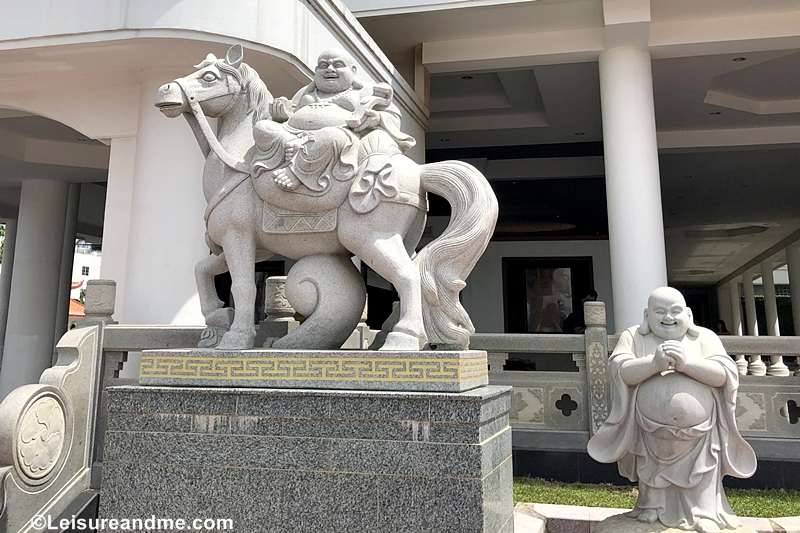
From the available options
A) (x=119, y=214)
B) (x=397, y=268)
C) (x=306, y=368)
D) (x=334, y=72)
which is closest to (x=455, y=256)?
(x=397, y=268)

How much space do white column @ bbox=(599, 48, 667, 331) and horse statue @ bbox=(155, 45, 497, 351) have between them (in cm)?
438

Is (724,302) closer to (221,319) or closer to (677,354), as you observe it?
(677,354)

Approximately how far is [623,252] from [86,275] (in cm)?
3854

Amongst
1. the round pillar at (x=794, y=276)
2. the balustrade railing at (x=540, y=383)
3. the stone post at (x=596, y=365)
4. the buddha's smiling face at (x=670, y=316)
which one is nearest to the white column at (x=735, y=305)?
the round pillar at (x=794, y=276)

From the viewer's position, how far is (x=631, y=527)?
11.3 feet

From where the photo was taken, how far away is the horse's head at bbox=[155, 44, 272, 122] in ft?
10.4

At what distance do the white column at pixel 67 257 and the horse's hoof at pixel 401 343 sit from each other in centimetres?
1093

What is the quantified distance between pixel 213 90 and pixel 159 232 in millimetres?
3108

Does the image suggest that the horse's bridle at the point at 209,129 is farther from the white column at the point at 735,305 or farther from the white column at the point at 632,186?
the white column at the point at 735,305

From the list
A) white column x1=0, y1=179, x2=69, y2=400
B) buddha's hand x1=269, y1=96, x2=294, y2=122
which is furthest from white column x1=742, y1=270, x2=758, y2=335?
buddha's hand x1=269, y1=96, x2=294, y2=122

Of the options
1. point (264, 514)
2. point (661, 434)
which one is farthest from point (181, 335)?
point (661, 434)

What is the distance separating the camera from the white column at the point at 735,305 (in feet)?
82.7

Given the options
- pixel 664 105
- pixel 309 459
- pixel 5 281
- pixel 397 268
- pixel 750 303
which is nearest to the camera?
pixel 309 459

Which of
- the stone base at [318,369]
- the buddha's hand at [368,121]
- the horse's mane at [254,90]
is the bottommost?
the stone base at [318,369]
